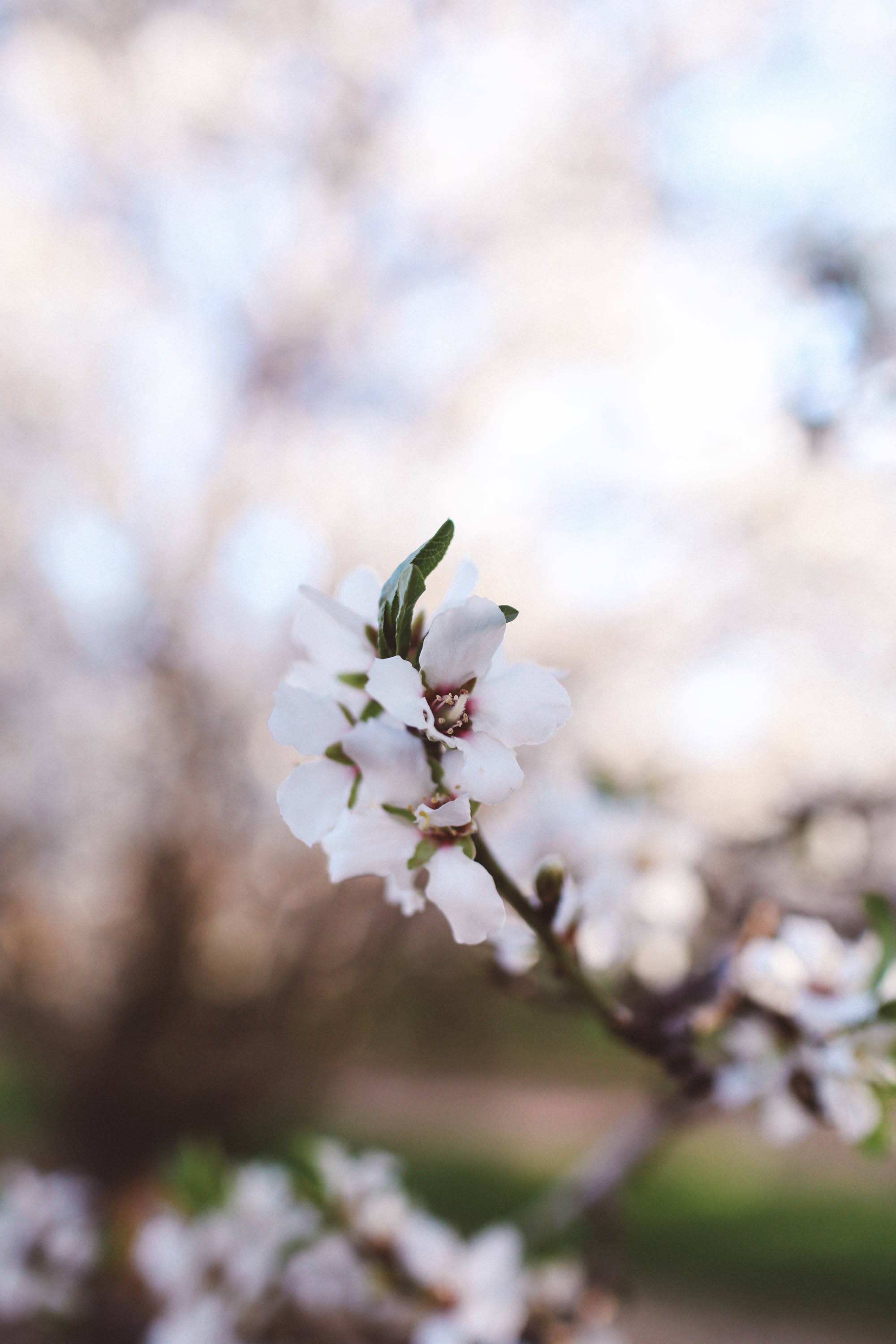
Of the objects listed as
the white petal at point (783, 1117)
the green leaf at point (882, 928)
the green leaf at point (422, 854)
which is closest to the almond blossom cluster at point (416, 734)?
the green leaf at point (422, 854)

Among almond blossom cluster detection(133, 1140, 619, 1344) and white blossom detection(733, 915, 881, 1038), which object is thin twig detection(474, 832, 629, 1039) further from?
almond blossom cluster detection(133, 1140, 619, 1344)

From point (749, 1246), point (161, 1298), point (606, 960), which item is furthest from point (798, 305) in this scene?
point (749, 1246)

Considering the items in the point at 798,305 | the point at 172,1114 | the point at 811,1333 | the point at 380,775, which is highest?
the point at 798,305

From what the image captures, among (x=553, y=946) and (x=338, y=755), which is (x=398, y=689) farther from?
(x=553, y=946)

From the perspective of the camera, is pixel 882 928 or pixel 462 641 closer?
pixel 462 641

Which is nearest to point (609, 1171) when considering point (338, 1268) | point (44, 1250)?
point (338, 1268)

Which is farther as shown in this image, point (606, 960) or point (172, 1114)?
point (172, 1114)

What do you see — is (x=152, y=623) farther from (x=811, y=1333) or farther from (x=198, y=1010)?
(x=811, y=1333)
